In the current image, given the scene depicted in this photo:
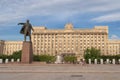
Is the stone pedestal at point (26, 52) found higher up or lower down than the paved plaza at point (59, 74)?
higher up

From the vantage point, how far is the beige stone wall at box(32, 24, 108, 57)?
147 m

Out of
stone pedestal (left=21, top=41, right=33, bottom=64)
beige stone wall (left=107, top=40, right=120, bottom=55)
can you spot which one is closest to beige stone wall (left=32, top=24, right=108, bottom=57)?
beige stone wall (left=107, top=40, right=120, bottom=55)

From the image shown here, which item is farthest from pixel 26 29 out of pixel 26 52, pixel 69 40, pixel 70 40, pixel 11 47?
pixel 11 47

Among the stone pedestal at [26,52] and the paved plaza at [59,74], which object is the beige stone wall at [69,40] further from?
the paved plaza at [59,74]

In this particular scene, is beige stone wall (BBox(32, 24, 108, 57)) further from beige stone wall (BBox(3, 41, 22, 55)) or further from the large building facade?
beige stone wall (BBox(3, 41, 22, 55))

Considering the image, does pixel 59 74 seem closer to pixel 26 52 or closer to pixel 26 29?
pixel 26 52

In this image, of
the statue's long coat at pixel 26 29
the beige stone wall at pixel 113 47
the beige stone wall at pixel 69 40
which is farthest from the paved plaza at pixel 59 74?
the beige stone wall at pixel 113 47

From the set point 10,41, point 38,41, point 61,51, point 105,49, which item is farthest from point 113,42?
point 10,41

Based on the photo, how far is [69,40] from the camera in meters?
148

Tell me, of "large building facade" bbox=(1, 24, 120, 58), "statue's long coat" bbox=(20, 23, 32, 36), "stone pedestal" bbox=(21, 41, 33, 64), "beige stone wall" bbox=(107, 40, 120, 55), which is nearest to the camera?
"stone pedestal" bbox=(21, 41, 33, 64)

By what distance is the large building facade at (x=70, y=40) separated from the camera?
146875 mm

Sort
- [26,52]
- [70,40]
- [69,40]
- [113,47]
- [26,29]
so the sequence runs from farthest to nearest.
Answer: [113,47]
[69,40]
[70,40]
[26,29]
[26,52]

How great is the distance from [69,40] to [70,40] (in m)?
0.68

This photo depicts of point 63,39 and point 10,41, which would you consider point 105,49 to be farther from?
point 10,41
